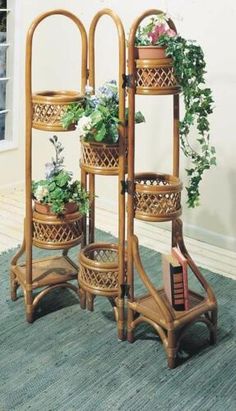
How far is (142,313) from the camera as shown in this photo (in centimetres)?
229

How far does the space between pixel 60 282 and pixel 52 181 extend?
1.50ft

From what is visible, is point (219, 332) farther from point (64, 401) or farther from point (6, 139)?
point (6, 139)

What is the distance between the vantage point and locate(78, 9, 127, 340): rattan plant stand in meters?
2.19

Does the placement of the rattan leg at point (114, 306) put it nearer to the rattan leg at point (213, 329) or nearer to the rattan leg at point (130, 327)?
the rattan leg at point (130, 327)

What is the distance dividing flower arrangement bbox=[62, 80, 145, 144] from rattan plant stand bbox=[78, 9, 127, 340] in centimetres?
4

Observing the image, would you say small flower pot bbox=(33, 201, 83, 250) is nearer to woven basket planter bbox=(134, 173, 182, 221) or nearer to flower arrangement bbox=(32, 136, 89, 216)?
flower arrangement bbox=(32, 136, 89, 216)

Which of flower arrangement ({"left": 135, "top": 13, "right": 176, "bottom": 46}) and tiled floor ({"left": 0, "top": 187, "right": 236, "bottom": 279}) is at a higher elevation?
flower arrangement ({"left": 135, "top": 13, "right": 176, "bottom": 46})

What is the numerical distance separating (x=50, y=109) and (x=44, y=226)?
1.59ft

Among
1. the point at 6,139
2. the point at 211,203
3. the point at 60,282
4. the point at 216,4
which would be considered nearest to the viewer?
the point at 60,282

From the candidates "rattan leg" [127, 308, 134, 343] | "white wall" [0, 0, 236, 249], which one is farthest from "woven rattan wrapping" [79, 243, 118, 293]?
"white wall" [0, 0, 236, 249]

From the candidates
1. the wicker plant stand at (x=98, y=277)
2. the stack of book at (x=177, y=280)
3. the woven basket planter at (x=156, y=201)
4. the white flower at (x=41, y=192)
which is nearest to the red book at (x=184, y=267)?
the stack of book at (x=177, y=280)

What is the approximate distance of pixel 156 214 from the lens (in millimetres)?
2230

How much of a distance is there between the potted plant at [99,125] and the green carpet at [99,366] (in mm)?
705

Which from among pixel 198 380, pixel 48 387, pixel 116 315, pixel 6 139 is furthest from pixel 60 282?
pixel 6 139
